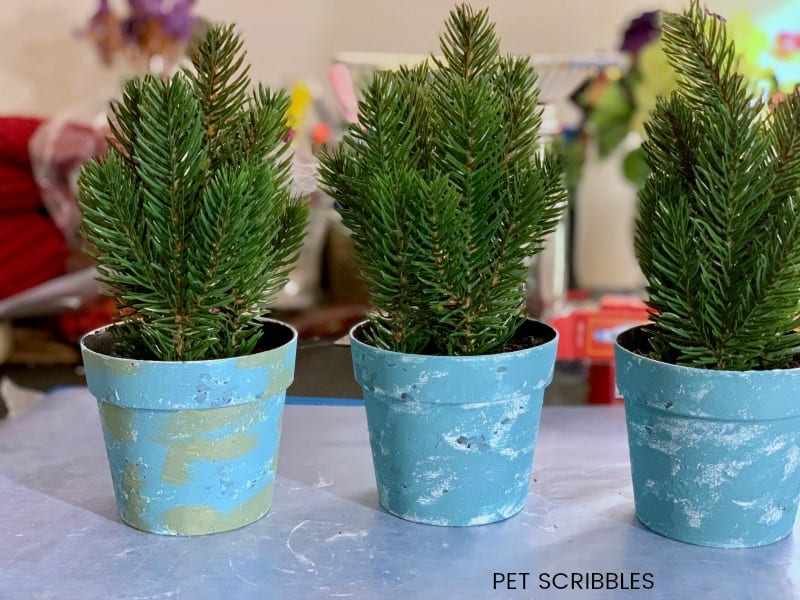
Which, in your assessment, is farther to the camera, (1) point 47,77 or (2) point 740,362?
(1) point 47,77

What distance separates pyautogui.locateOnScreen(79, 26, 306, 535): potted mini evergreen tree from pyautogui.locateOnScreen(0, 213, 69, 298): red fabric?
2.85ft

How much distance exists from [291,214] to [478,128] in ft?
0.42

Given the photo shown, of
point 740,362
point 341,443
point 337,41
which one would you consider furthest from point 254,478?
point 337,41

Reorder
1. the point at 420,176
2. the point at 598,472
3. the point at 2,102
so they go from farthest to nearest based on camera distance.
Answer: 1. the point at 2,102
2. the point at 598,472
3. the point at 420,176

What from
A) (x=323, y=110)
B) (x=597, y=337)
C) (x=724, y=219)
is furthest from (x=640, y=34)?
(x=724, y=219)

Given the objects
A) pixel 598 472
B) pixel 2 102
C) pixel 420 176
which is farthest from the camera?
pixel 2 102

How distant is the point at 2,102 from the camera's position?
6.40 ft

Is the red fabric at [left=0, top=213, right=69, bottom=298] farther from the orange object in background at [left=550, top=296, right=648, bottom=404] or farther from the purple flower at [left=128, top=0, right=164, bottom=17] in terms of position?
the orange object in background at [left=550, top=296, right=648, bottom=404]

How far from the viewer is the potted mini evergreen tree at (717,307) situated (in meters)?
0.43

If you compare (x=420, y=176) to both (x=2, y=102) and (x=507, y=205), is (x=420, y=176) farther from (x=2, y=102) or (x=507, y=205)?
(x=2, y=102)

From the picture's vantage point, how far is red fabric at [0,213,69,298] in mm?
1294

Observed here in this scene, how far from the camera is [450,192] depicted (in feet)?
1.41

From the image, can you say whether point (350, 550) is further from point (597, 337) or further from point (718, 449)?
point (597, 337)

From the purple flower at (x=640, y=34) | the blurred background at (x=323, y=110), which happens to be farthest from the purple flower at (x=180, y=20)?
the purple flower at (x=640, y=34)
